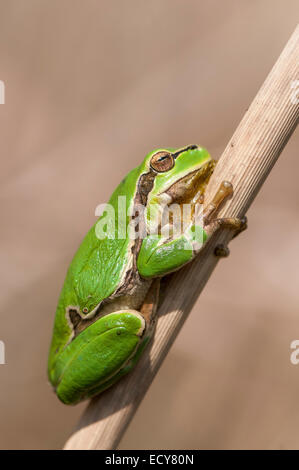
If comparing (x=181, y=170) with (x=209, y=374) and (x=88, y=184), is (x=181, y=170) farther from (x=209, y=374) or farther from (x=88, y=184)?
(x=209, y=374)

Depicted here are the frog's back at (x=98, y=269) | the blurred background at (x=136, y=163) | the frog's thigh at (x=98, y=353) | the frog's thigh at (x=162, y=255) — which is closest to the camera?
the frog's thigh at (x=162, y=255)

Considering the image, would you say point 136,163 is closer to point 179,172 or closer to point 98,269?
point 179,172

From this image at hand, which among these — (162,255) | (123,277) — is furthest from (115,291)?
(162,255)

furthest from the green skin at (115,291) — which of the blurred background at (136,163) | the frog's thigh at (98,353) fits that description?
the blurred background at (136,163)

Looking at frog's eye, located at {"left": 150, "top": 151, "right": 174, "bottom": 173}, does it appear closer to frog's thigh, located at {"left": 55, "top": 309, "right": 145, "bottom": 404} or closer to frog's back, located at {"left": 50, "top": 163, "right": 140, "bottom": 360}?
frog's back, located at {"left": 50, "top": 163, "right": 140, "bottom": 360}

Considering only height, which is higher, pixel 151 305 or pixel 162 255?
Result: pixel 162 255

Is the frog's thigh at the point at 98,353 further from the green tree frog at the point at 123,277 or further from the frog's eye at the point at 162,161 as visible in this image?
the frog's eye at the point at 162,161

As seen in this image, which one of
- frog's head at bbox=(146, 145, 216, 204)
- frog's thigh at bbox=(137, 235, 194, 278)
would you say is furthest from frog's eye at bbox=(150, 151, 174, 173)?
frog's thigh at bbox=(137, 235, 194, 278)
